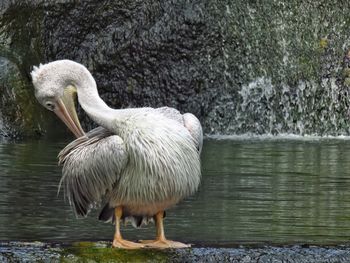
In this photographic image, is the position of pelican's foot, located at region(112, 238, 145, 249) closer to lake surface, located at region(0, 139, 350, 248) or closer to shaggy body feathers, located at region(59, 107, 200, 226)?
shaggy body feathers, located at region(59, 107, 200, 226)

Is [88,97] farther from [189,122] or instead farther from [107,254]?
[107,254]

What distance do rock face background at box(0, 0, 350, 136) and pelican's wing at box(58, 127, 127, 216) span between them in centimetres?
1357

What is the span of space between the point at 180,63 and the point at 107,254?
583 inches

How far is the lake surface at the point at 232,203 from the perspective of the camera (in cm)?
988

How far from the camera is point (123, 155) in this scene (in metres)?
7.71

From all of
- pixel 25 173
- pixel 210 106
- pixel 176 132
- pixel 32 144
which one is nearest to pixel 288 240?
pixel 176 132

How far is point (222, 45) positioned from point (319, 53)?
1.93 m

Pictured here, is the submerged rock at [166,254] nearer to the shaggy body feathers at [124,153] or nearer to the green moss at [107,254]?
the green moss at [107,254]

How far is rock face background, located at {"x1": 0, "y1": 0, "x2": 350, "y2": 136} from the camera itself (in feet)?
71.9

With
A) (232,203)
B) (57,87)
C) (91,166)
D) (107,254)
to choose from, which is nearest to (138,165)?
(91,166)

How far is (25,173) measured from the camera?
13797mm

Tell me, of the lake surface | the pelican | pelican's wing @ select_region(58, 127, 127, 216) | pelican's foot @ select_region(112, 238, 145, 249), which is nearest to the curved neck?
the pelican

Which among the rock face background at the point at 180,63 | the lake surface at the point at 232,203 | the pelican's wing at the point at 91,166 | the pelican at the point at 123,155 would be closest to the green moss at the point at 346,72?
the rock face background at the point at 180,63

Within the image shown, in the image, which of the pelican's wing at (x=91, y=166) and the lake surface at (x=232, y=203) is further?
the lake surface at (x=232, y=203)
